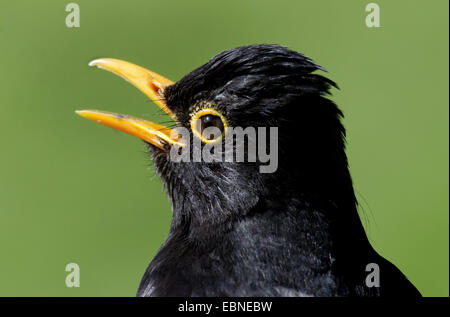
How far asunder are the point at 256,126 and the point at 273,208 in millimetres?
561

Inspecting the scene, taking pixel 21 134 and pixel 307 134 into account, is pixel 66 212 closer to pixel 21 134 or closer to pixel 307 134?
pixel 21 134

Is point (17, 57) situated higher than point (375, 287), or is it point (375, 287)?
point (17, 57)

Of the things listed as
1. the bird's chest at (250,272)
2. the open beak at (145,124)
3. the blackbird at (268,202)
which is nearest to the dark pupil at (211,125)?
the blackbird at (268,202)

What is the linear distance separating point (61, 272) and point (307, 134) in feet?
24.1

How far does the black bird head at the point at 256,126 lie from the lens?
577 cm

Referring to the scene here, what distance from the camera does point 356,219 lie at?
595 centimetres

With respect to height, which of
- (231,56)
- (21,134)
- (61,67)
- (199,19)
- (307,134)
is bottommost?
(307,134)

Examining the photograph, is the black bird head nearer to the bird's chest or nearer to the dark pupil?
the dark pupil

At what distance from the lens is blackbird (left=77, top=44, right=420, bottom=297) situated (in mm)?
5543

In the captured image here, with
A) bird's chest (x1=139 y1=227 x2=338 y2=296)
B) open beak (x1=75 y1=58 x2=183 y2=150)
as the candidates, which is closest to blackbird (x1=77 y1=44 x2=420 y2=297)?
bird's chest (x1=139 y1=227 x2=338 y2=296)

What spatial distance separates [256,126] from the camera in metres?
5.83

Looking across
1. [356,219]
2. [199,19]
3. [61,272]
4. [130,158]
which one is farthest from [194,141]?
[199,19]
